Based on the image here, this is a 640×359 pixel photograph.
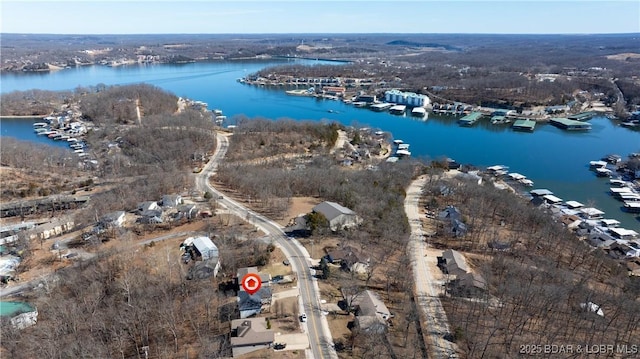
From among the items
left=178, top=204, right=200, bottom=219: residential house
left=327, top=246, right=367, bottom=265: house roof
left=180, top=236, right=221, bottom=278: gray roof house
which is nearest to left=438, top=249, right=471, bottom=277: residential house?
left=327, top=246, right=367, bottom=265: house roof

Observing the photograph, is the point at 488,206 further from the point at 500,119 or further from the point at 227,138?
the point at 500,119

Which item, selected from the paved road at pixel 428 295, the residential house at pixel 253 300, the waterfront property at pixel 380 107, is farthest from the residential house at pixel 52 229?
the waterfront property at pixel 380 107

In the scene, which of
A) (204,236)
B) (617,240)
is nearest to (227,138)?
(204,236)

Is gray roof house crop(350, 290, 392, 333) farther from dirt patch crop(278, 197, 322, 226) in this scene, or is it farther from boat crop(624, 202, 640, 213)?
boat crop(624, 202, 640, 213)

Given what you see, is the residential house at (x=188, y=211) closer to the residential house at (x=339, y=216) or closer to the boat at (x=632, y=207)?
the residential house at (x=339, y=216)

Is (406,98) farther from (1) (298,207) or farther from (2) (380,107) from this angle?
(1) (298,207)

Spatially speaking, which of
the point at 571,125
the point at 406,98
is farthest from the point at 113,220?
the point at 406,98
